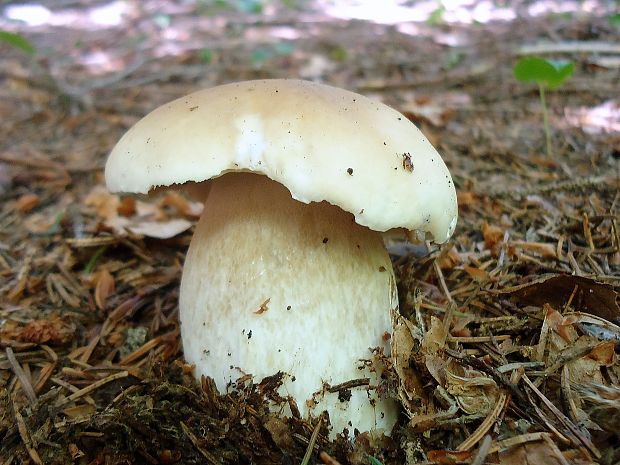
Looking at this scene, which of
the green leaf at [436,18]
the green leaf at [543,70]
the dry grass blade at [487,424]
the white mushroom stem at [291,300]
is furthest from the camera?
the green leaf at [436,18]

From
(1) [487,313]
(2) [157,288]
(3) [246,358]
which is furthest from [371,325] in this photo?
(2) [157,288]

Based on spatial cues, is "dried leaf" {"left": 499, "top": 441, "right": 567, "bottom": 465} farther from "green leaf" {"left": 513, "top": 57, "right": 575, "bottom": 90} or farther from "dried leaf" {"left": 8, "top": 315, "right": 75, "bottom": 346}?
"green leaf" {"left": 513, "top": 57, "right": 575, "bottom": 90}

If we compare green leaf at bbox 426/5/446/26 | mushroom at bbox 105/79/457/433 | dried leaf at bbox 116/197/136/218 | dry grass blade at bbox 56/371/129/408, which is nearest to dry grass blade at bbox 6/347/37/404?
dry grass blade at bbox 56/371/129/408

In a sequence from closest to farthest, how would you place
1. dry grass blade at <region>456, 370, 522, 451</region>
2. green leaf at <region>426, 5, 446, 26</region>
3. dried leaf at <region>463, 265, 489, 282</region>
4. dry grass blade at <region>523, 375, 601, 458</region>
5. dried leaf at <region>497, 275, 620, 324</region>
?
1. dry grass blade at <region>523, 375, 601, 458</region>
2. dry grass blade at <region>456, 370, 522, 451</region>
3. dried leaf at <region>497, 275, 620, 324</region>
4. dried leaf at <region>463, 265, 489, 282</region>
5. green leaf at <region>426, 5, 446, 26</region>

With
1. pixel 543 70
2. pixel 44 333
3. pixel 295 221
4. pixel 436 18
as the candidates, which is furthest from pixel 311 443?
pixel 436 18

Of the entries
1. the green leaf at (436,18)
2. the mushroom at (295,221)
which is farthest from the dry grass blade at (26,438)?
the green leaf at (436,18)

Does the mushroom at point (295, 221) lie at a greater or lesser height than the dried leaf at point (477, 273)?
greater

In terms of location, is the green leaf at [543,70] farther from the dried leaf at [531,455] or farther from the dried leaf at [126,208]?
the dried leaf at [126,208]
